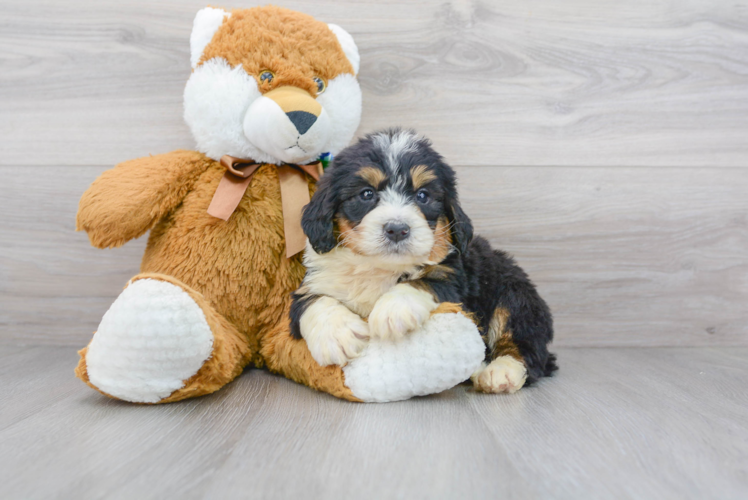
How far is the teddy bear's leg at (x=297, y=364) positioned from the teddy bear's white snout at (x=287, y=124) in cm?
55

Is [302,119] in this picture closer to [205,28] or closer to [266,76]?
[266,76]

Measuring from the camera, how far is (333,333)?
4.82ft

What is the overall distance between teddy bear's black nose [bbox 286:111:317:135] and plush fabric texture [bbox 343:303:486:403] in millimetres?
720

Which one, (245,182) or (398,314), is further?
(245,182)

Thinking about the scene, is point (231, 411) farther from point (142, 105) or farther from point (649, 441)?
point (142, 105)

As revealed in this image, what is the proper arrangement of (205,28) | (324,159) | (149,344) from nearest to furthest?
(149,344), (205,28), (324,159)

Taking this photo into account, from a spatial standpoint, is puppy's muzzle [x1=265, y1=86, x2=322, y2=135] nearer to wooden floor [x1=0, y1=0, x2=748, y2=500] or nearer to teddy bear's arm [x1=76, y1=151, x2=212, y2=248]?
teddy bear's arm [x1=76, y1=151, x2=212, y2=248]

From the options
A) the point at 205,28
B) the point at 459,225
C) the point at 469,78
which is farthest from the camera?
the point at 469,78

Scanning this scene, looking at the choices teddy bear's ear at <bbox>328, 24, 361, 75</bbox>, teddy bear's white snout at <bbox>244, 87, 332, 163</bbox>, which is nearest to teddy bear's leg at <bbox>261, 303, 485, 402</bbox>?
teddy bear's white snout at <bbox>244, 87, 332, 163</bbox>

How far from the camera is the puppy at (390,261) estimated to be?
1.45 meters

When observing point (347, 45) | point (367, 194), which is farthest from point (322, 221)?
point (347, 45)

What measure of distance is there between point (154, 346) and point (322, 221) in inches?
21.9

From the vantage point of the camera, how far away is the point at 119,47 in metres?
2.22

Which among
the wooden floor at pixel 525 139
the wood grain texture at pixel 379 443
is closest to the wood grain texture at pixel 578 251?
the wooden floor at pixel 525 139
